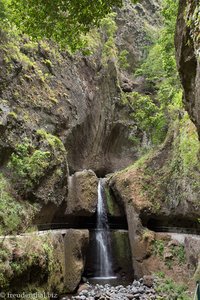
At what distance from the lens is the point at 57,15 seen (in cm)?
659

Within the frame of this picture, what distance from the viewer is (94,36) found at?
2638cm

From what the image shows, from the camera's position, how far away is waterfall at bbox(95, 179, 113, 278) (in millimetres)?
17406

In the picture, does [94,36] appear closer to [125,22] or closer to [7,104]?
[125,22]

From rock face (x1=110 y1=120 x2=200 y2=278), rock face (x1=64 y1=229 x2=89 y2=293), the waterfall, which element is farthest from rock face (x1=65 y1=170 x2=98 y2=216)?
rock face (x1=64 y1=229 x2=89 y2=293)


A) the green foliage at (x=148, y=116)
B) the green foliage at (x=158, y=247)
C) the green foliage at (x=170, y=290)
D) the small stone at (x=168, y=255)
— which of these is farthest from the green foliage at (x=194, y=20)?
the green foliage at (x=148, y=116)

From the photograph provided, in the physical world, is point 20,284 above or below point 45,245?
below

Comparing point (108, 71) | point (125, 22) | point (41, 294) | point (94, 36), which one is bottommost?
point (41, 294)

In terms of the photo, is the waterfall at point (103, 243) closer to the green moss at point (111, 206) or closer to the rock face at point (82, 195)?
the green moss at point (111, 206)

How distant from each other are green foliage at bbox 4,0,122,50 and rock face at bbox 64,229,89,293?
1039cm

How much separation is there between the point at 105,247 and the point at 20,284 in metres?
9.15

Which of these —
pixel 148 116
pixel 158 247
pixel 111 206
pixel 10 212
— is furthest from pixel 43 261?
pixel 148 116

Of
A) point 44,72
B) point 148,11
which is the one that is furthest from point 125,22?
point 44,72

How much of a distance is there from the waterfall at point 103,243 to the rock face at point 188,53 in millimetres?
12603

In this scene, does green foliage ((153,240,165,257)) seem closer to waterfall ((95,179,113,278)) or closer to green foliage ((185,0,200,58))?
waterfall ((95,179,113,278))
